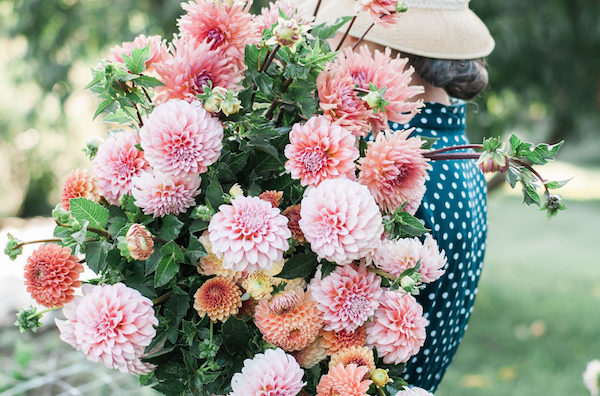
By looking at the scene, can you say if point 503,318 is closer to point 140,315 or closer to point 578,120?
point 578,120

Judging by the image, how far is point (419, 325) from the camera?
1.04m

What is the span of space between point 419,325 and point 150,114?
551mm

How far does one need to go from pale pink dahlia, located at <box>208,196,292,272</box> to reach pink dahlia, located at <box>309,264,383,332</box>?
10 centimetres

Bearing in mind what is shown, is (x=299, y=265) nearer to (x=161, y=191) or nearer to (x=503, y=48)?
(x=161, y=191)

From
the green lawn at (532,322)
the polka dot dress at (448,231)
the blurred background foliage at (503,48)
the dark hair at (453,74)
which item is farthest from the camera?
the green lawn at (532,322)

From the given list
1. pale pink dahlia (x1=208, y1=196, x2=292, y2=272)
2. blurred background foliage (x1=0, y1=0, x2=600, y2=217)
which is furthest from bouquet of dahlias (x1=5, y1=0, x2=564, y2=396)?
blurred background foliage (x1=0, y1=0, x2=600, y2=217)

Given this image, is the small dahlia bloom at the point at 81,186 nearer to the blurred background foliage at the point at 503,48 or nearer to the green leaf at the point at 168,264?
the green leaf at the point at 168,264

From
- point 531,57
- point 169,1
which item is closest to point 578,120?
point 531,57

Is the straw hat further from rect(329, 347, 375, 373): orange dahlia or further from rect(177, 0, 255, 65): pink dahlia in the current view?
rect(329, 347, 375, 373): orange dahlia

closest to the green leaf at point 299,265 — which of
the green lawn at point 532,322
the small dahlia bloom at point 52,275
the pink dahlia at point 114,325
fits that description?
the pink dahlia at point 114,325

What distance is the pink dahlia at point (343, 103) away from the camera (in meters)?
0.99

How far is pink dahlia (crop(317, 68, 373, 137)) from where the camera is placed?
99cm

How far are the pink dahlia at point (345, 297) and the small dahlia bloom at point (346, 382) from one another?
0.06m

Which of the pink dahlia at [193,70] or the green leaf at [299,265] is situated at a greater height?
the pink dahlia at [193,70]
